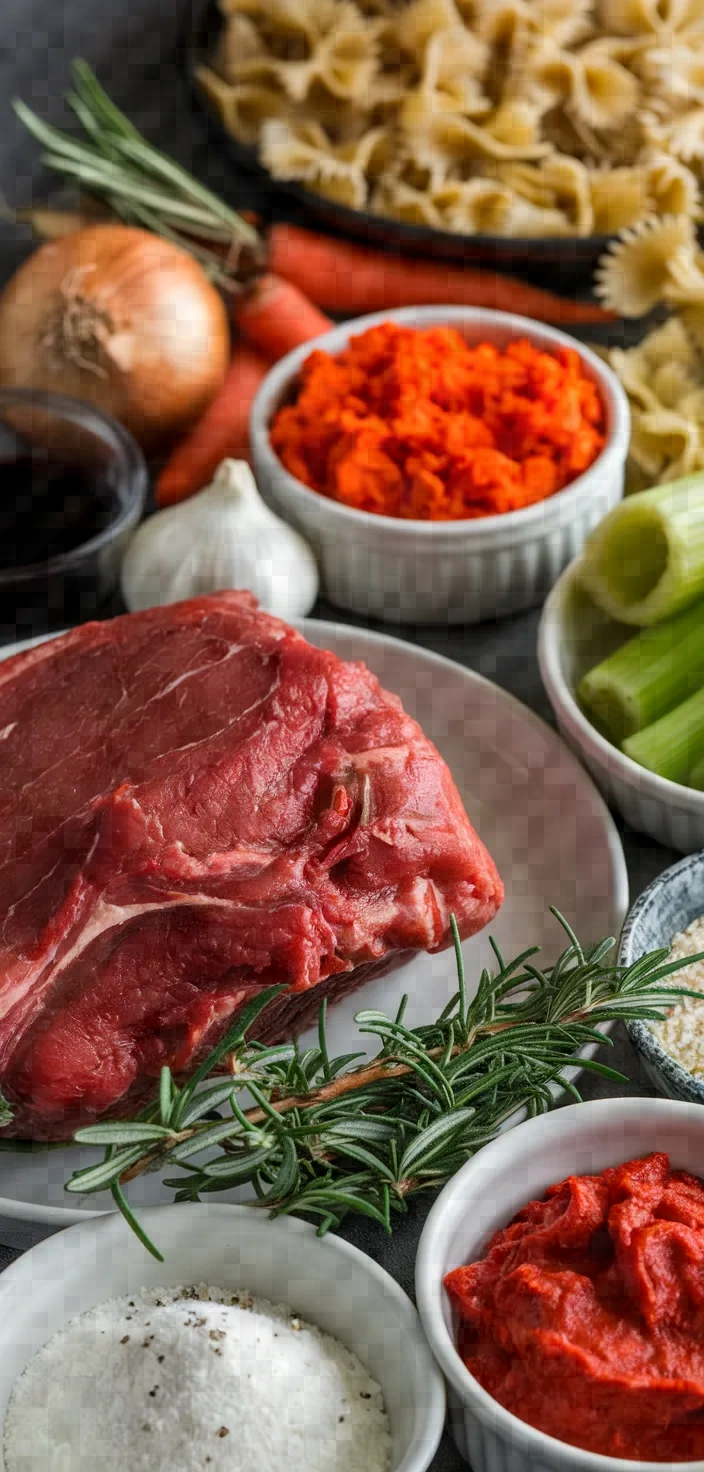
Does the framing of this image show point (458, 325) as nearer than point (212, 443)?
Yes

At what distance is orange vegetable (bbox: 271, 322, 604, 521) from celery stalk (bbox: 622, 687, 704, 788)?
59 cm

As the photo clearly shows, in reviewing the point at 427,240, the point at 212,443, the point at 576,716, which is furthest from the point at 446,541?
the point at 427,240

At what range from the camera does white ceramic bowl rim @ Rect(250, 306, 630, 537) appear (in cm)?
265

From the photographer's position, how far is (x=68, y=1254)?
1.61m

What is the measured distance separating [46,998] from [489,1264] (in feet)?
2.14

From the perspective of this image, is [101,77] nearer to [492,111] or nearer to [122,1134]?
[492,111]

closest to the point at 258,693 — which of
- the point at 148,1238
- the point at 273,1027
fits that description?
the point at 273,1027

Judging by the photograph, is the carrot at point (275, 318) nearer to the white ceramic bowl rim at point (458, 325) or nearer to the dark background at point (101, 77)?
the white ceramic bowl rim at point (458, 325)

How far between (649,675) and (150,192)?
194 centimetres

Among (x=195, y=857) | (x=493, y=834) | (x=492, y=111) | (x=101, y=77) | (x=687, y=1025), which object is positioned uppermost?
(x=492, y=111)

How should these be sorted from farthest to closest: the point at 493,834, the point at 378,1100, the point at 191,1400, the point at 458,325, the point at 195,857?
1. the point at 458,325
2. the point at 493,834
3. the point at 195,857
4. the point at 378,1100
5. the point at 191,1400

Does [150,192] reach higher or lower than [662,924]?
higher

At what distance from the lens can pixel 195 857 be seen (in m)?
1.90

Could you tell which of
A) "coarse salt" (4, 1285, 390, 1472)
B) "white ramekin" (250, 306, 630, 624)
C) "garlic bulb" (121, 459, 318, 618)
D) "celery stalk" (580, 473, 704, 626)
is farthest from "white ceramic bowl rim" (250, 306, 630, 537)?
"coarse salt" (4, 1285, 390, 1472)
